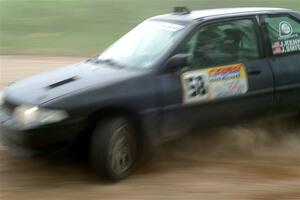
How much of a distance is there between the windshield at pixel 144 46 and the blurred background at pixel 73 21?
8.25 meters

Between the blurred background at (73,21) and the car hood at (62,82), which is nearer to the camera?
the car hood at (62,82)

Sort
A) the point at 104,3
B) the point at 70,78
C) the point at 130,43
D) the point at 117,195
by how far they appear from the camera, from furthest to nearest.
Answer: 1. the point at 104,3
2. the point at 130,43
3. the point at 70,78
4. the point at 117,195

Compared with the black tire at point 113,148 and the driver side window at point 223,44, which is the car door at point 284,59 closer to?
the driver side window at point 223,44

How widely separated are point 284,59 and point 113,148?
2.50 m

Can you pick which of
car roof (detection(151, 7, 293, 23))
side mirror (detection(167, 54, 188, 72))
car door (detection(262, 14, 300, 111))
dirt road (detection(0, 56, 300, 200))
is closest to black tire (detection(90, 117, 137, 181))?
dirt road (detection(0, 56, 300, 200))

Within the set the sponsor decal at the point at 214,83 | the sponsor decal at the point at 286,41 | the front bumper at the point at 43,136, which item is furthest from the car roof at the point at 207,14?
the front bumper at the point at 43,136

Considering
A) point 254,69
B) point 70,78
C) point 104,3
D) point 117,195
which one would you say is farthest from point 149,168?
point 104,3

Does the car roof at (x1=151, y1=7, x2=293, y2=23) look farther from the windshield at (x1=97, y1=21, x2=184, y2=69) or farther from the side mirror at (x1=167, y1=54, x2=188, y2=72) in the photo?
the side mirror at (x1=167, y1=54, x2=188, y2=72)

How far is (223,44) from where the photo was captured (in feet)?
20.2

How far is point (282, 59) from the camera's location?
21.3 ft

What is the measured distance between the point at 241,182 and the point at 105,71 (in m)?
1.81

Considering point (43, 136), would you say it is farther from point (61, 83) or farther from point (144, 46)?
point (144, 46)

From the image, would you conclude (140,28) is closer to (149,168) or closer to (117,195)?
(149,168)

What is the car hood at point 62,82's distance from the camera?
5.27m
